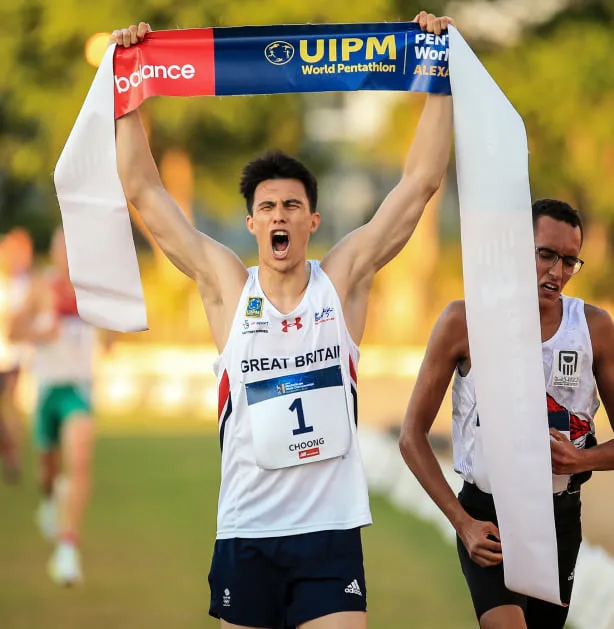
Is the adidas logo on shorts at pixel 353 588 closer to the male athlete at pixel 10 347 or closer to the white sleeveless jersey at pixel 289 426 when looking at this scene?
the white sleeveless jersey at pixel 289 426

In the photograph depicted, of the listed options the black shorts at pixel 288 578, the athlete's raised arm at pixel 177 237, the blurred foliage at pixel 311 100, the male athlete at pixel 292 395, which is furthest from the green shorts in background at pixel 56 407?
the blurred foliage at pixel 311 100

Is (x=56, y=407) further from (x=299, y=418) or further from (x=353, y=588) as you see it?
(x=353, y=588)

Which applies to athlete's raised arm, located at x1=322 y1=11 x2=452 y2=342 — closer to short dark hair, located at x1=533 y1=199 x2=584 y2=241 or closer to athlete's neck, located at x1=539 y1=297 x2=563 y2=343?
short dark hair, located at x1=533 y1=199 x2=584 y2=241

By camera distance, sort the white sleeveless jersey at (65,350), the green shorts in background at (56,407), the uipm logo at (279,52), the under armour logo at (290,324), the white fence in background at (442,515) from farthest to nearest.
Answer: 1. the white sleeveless jersey at (65,350)
2. the green shorts in background at (56,407)
3. the white fence in background at (442,515)
4. the uipm logo at (279,52)
5. the under armour logo at (290,324)

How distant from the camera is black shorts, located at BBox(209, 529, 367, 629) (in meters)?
4.98

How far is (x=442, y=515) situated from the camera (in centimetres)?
1127

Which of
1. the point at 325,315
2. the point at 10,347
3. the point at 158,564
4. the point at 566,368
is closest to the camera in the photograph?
the point at 325,315

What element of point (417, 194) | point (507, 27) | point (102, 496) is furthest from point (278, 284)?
point (507, 27)

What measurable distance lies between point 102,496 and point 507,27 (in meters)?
19.1

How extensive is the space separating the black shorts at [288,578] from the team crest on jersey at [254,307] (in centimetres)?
78

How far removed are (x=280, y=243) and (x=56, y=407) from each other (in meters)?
5.02

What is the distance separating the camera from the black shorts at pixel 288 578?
4977 millimetres

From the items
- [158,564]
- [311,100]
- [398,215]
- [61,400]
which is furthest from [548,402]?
[311,100]

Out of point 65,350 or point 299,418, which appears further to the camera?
point 65,350
